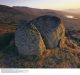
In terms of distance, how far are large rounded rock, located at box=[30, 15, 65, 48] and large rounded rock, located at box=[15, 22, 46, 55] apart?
8cm

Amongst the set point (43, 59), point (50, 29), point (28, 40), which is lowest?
point (43, 59)

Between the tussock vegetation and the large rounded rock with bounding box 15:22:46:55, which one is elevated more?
the large rounded rock with bounding box 15:22:46:55

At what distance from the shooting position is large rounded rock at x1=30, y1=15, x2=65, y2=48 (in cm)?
315

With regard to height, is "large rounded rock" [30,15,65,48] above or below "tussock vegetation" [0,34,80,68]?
above

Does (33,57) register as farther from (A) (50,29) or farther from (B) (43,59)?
(A) (50,29)

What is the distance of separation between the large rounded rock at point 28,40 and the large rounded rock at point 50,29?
0.08m

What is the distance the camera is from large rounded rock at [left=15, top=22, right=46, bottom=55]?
3.09m

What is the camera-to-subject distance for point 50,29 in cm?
314

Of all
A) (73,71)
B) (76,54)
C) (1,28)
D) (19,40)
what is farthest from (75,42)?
(1,28)

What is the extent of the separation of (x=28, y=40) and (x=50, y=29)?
0.29m

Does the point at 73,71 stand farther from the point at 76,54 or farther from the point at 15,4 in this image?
the point at 15,4

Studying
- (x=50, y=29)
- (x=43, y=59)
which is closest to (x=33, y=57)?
(x=43, y=59)

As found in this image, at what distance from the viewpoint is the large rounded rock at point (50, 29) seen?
3.15 m

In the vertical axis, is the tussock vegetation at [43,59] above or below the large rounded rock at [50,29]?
below
